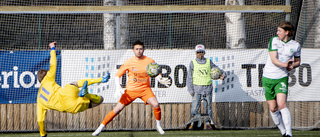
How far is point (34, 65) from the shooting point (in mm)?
9406

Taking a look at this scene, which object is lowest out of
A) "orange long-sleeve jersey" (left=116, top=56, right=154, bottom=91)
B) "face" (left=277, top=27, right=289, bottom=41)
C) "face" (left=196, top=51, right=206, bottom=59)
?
"orange long-sleeve jersey" (left=116, top=56, right=154, bottom=91)

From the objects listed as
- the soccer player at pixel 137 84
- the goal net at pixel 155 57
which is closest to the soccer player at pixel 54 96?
the soccer player at pixel 137 84

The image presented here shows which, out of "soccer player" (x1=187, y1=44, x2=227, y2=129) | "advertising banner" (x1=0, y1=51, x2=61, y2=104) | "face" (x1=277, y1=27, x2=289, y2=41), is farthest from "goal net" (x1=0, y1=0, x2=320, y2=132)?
"face" (x1=277, y1=27, x2=289, y2=41)

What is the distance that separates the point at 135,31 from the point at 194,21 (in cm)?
162

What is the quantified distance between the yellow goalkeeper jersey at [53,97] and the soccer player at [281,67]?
319 centimetres

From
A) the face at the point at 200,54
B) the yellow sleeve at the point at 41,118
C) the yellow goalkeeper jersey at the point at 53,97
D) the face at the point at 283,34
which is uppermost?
the face at the point at 283,34

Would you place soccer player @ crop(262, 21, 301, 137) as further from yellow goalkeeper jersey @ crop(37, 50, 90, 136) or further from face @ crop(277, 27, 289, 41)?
yellow goalkeeper jersey @ crop(37, 50, 90, 136)

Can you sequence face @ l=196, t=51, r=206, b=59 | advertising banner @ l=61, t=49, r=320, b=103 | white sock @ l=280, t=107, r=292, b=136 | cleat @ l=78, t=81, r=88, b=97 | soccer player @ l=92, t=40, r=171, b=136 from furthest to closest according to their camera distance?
advertising banner @ l=61, t=49, r=320, b=103
face @ l=196, t=51, r=206, b=59
soccer player @ l=92, t=40, r=171, b=136
cleat @ l=78, t=81, r=88, b=97
white sock @ l=280, t=107, r=292, b=136

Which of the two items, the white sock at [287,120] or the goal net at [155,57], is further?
the goal net at [155,57]

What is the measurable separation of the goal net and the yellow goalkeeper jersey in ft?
8.62

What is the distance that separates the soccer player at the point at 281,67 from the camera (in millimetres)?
6363

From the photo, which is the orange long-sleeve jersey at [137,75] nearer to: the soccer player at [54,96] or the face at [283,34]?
the soccer player at [54,96]

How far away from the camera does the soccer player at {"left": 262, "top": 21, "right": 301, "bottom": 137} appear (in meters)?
6.36

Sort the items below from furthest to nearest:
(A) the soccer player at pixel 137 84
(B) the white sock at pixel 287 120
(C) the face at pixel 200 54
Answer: (C) the face at pixel 200 54 → (A) the soccer player at pixel 137 84 → (B) the white sock at pixel 287 120
